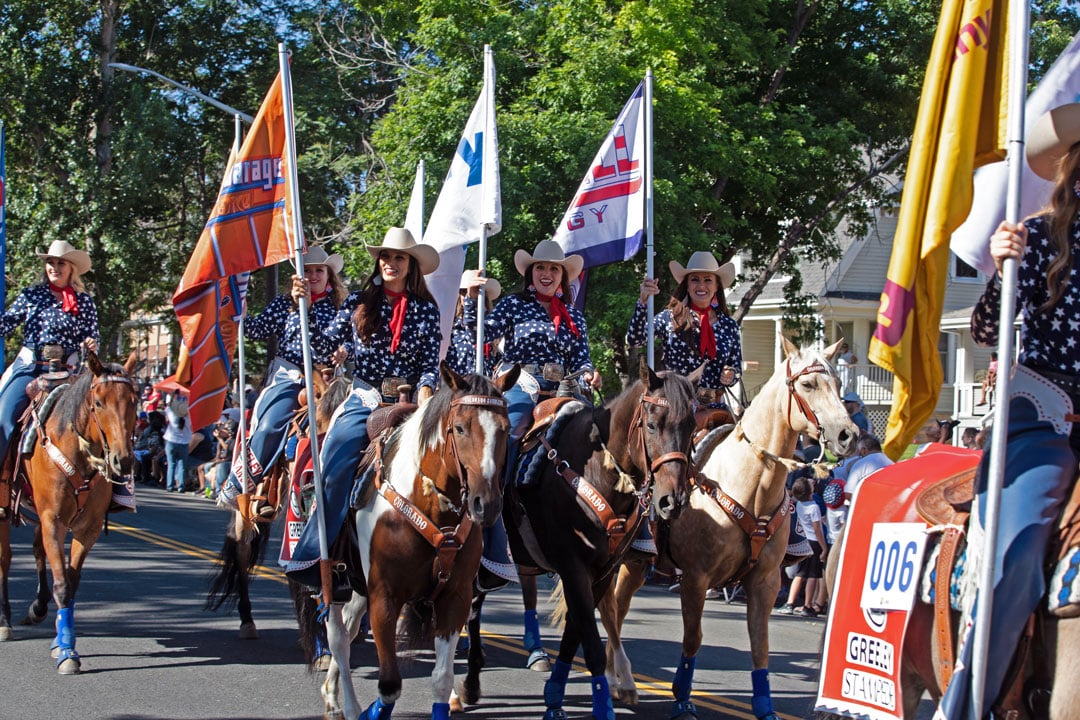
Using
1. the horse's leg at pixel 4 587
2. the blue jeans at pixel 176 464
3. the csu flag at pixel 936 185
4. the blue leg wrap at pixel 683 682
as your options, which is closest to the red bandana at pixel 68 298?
the horse's leg at pixel 4 587

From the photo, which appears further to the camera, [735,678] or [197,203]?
[197,203]

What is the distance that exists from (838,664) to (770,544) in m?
3.09

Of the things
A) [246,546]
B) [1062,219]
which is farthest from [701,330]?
[1062,219]

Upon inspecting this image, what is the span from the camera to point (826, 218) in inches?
984

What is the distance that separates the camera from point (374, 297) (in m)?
7.86

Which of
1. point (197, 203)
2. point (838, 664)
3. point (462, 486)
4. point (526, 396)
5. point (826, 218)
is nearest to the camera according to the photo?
point (838, 664)

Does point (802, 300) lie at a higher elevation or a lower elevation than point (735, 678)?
higher

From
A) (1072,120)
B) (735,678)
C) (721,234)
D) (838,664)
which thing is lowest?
(735,678)

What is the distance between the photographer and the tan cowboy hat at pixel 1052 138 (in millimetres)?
4055

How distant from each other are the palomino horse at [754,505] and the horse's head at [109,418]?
3803mm

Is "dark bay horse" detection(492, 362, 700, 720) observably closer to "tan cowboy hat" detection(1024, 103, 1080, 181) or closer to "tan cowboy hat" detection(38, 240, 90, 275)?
"tan cowboy hat" detection(1024, 103, 1080, 181)

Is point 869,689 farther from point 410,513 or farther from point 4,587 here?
point 4,587

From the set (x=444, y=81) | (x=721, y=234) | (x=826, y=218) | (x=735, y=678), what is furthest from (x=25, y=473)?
(x=826, y=218)

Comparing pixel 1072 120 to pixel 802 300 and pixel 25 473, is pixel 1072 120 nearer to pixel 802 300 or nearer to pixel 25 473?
pixel 25 473
